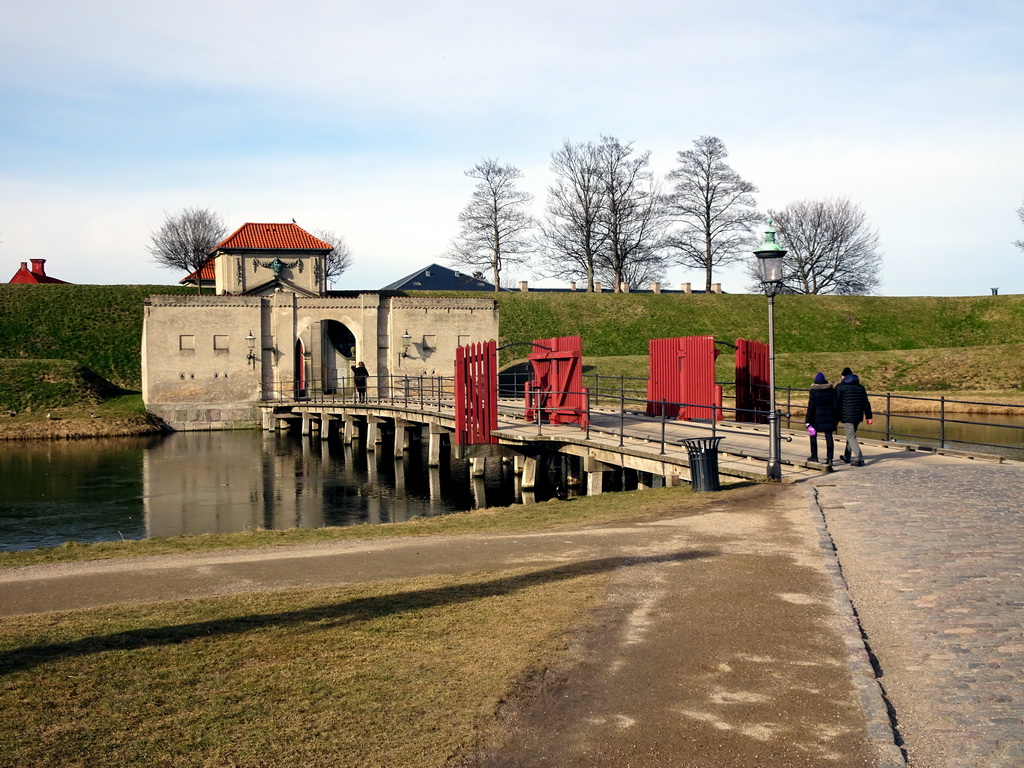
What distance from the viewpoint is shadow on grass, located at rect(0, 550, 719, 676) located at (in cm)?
727

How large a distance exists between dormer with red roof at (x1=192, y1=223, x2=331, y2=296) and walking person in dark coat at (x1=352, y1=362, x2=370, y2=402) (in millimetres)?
8354

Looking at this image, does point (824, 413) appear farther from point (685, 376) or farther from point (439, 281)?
point (439, 281)

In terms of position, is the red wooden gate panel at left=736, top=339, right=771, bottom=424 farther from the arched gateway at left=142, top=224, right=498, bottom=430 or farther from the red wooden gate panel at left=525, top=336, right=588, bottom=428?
the arched gateway at left=142, top=224, right=498, bottom=430

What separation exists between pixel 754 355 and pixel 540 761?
22.5m

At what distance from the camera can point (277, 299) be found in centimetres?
4519

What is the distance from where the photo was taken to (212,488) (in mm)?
25234

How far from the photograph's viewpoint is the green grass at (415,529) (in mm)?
12938

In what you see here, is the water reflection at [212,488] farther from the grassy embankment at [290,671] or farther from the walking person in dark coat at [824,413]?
the grassy embankment at [290,671]

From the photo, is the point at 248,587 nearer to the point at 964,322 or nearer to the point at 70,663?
the point at 70,663

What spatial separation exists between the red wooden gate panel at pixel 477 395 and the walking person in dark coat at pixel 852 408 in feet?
30.6

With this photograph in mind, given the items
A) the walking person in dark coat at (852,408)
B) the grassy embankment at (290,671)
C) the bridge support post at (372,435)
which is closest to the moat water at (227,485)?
the bridge support post at (372,435)

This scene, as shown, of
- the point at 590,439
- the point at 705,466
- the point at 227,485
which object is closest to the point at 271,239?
the point at 227,485

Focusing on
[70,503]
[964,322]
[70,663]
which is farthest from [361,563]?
[964,322]

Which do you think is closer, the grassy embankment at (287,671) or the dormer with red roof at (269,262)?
the grassy embankment at (287,671)
